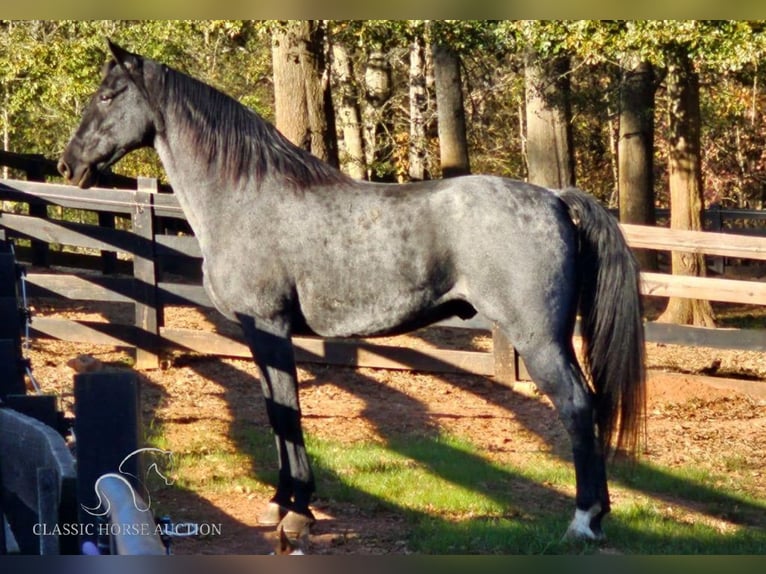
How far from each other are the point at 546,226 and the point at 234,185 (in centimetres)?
163

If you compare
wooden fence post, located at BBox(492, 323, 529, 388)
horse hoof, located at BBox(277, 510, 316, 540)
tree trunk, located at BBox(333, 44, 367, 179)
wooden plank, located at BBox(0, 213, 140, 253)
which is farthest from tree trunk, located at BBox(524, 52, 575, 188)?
horse hoof, located at BBox(277, 510, 316, 540)

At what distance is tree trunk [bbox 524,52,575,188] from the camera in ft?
40.9

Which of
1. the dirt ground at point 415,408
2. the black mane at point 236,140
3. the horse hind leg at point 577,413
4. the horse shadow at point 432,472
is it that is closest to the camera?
the horse hind leg at point 577,413

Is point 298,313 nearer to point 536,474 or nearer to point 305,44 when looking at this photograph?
point 536,474

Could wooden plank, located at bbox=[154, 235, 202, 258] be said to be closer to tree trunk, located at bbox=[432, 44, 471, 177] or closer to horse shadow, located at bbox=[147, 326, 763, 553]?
horse shadow, located at bbox=[147, 326, 763, 553]

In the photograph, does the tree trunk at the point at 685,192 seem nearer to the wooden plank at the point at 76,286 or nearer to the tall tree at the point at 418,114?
the tall tree at the point at 418,114

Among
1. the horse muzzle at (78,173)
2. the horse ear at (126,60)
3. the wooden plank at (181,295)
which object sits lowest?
the wooden plank at (181,295)

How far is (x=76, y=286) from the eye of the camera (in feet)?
30.7

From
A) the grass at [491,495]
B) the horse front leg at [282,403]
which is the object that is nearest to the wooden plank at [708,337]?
the grass at [491,495]

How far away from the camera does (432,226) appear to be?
530cm

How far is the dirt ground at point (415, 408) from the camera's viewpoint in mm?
7090

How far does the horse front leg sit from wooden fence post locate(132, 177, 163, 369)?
12.4 feet

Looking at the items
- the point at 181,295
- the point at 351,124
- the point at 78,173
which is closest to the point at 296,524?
the point at 78,173

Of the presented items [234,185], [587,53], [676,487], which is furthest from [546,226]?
[587,53]
